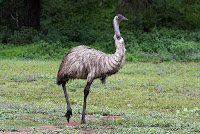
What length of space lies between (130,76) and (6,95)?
15.8ft

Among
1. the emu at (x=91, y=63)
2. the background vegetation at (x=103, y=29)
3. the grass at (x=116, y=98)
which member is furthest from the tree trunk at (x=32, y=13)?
the emu at (x=91, y=63)

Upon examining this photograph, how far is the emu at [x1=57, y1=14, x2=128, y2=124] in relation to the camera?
6.98m

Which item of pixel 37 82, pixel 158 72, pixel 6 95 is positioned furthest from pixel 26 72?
pixel 158 72

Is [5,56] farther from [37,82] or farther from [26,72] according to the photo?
[37,82]

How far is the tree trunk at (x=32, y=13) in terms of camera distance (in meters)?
20.2

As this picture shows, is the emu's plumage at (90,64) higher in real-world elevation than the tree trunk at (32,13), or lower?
lower

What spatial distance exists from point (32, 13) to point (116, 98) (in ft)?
37.3

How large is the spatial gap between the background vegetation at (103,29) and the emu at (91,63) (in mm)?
9534

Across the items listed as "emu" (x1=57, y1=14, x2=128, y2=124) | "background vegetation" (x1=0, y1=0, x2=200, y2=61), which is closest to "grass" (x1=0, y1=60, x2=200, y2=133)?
"emu" (x1=57, y1=14, x2=128, y2=124)

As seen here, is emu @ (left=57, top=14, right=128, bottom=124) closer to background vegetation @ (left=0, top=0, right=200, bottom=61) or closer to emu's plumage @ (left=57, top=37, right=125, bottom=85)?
emu's plumage @ (left=57, top=37, right=125, bottom=85)

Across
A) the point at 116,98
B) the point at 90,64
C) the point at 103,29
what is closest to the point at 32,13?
the point at 103,29

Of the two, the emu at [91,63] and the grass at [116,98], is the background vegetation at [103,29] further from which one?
the emu at [91,63]

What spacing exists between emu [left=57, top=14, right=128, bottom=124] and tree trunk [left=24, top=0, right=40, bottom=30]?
13262 millimetres

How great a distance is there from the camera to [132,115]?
8.30 metres
